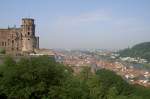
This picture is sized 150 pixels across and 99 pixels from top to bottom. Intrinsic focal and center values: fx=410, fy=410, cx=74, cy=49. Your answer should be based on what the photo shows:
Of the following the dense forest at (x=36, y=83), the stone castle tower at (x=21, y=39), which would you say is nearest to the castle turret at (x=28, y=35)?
the stone castle tower at (x=21, y=39)

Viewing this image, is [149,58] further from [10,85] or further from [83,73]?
[10,85]

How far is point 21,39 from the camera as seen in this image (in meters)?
59.8

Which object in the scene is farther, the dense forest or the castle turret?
the castle turret

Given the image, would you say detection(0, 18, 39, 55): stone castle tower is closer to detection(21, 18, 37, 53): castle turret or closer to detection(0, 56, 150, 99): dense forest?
detection(21, 18, 37, 53): castle turret

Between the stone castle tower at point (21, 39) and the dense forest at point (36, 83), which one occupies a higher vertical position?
the stone castle tower at point (21, 39)

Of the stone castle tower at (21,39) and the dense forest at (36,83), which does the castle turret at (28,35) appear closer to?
the stone castle tower at (21,39)

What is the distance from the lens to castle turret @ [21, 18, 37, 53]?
59.1 metres

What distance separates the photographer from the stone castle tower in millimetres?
59219

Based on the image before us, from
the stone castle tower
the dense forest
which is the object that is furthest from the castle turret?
the dense forest

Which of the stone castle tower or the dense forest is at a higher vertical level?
the stone castle tower

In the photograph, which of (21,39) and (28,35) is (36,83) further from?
(21,39)

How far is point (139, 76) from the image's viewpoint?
3565 inches

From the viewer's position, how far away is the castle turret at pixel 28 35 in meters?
59.1

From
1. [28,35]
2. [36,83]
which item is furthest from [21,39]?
[36,83]
